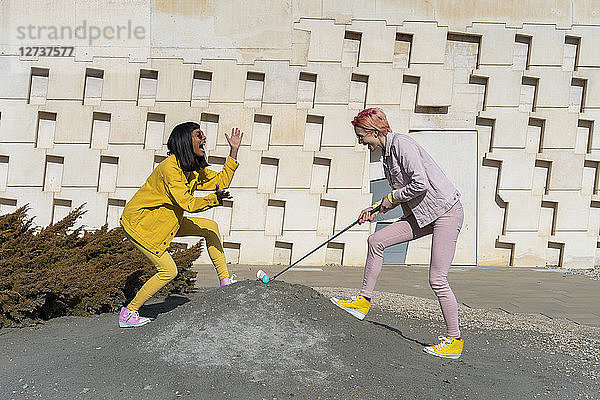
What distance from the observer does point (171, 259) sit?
16.0 feet

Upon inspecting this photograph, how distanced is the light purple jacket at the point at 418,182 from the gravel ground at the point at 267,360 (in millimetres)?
943

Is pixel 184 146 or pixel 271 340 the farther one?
pixel 184 146

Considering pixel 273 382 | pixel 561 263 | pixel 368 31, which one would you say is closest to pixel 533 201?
pixel 561 263

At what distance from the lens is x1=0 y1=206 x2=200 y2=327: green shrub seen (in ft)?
16.4

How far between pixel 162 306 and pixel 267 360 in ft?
8.40

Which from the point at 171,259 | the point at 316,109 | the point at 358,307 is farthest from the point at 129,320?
the point at 316,109

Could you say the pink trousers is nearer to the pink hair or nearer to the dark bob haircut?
the pink hair

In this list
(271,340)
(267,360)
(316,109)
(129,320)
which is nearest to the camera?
(267,360)

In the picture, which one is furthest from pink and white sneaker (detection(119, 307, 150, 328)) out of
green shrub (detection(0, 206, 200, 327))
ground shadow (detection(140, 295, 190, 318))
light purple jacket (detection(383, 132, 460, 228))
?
light purple jacket (detection(383, 132, 460, 228))

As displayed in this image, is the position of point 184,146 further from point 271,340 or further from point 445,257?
point 445,257

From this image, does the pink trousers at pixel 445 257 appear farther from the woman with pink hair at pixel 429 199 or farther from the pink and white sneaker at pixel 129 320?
the pink and white sneaker at pixel 129 320

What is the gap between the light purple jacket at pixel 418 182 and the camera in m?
4.34

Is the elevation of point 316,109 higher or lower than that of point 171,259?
higher

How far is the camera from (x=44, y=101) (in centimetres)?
905
